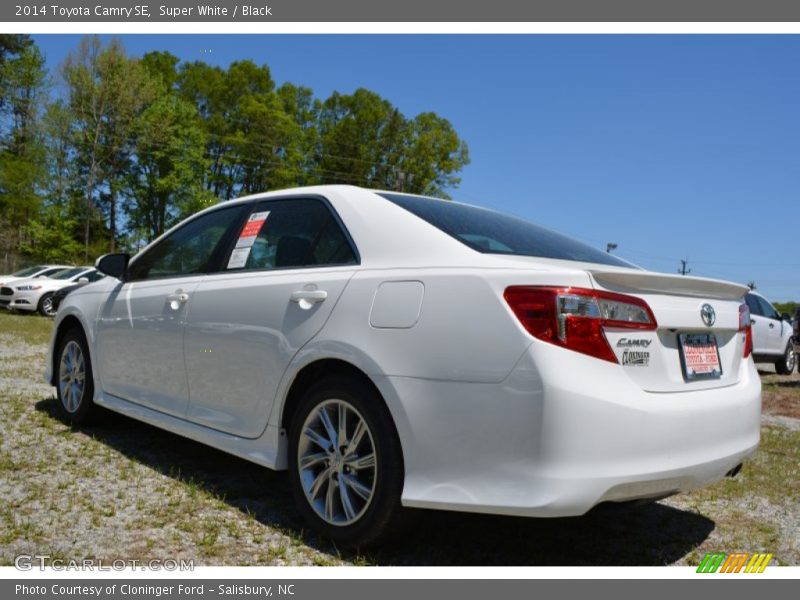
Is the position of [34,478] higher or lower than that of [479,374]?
lower

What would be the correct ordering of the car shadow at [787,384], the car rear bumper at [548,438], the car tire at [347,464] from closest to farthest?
the car rear bumper at [548,438] → the car tire at [347,464] → the car shadow at [787,384]

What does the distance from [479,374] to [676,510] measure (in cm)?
211

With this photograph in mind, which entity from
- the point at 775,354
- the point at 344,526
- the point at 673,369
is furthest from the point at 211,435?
the point at 775,354

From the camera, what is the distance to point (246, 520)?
3412mm

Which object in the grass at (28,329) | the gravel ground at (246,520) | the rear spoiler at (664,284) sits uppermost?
the rear spoiler at (664,284)

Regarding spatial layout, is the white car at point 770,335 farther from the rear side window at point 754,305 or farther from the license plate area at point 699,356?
the license plate area at point 699,356

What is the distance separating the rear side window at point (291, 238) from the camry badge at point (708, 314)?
1.51 m

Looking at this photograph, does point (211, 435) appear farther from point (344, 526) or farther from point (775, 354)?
point (775, 354)

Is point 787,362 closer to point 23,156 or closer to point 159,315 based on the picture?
point 159,315

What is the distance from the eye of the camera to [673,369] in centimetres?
268

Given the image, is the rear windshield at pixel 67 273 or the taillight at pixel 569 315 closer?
the taillight at pixel 569 315

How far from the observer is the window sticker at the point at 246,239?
3.84m

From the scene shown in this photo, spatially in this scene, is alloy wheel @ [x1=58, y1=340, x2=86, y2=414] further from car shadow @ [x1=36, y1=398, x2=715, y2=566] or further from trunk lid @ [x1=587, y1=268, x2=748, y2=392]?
trunk lid @ [x1=587, y1=268, x2=748, y2=392]

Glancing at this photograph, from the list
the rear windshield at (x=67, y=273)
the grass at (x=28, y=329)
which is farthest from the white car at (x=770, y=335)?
the rear windshield at (x=67, y=273)
